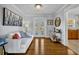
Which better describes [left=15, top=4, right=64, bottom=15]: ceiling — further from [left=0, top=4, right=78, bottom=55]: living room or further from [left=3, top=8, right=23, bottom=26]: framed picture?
[left=3, top=8, right=23, bottom=26]: framed picture

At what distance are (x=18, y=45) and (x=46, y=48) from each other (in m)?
0.48

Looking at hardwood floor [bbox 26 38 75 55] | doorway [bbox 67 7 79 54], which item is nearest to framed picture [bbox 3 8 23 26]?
hardwood floor [bbox 26 38 75 55]

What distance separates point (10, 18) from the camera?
211 centimetres

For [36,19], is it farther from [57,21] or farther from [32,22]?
[57,21]

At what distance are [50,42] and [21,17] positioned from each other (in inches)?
26.4

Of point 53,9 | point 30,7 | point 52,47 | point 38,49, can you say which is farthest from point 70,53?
point 30,7

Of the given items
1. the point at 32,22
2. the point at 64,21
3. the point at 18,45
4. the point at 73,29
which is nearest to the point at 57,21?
the point at 64,21

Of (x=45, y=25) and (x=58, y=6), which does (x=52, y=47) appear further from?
(x=58, y=6)

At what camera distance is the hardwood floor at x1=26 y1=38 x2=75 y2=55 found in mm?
2062

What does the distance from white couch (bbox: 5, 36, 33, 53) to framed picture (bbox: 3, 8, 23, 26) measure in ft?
0.90

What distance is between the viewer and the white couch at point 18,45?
6.76ft

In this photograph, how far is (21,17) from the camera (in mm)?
2131

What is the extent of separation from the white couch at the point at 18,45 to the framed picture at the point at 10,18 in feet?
0.90

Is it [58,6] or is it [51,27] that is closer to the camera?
[58,6]
